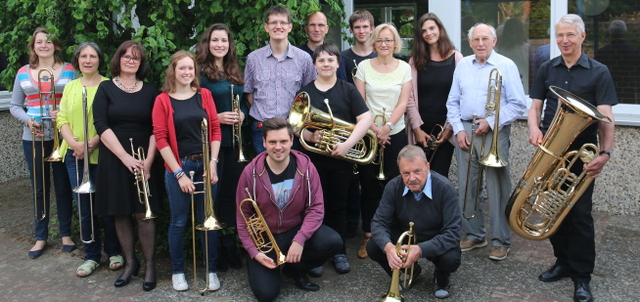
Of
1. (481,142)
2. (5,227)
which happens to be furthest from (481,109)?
(5,227)

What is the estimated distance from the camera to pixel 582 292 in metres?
4.30

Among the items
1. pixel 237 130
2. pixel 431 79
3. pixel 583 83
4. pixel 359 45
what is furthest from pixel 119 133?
pixel 583 83

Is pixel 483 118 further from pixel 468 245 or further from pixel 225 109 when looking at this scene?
pixel 225 109

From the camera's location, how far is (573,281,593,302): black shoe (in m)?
4.27

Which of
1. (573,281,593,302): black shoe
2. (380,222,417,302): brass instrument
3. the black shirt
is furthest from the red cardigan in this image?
(573,281,593,302): black shoe

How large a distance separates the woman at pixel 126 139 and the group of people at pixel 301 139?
0.01 metres

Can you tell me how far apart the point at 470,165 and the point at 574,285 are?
1167mm

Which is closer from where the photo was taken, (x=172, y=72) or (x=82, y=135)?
(x=172, y=72)

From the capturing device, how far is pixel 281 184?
179 inches

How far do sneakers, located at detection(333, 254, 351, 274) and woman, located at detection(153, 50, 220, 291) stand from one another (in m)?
0.90

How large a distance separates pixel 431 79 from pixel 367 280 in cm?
172

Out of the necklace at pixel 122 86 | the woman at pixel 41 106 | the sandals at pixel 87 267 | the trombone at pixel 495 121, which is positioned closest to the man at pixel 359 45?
the trombone at pixel 495 121

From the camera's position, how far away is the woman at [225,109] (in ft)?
16.1

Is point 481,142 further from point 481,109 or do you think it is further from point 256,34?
point 256,34
